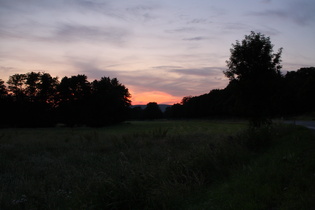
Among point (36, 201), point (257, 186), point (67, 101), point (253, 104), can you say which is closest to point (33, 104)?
point (67, 101)

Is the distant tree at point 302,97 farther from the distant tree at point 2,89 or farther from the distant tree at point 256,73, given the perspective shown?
the distant tree at point 2,89

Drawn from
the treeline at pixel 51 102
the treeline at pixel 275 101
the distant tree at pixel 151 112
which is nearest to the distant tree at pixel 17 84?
the treeline at pixel 51 102

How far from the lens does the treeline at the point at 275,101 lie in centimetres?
2191

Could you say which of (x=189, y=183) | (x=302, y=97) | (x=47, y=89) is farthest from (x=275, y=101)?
(x=47, y=89)

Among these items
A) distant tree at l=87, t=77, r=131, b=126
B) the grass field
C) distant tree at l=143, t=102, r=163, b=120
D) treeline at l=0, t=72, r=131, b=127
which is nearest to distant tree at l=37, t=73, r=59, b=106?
treeline at l=0, t=72, r=131, b=127

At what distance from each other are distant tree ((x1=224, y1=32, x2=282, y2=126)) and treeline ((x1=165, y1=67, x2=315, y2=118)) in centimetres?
14

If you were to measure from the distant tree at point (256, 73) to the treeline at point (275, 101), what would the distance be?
137 millimetres

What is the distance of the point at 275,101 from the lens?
21500 mm

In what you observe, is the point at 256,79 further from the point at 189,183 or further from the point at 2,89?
the point at 2,89

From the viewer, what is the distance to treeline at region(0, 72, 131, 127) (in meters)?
62.4

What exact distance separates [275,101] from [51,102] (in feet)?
193

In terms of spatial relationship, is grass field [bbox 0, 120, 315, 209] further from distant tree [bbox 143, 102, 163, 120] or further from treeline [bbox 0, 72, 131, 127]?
distant tree [bbox 143, 102, 163, 120]

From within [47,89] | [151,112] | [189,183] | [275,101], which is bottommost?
[189,183]

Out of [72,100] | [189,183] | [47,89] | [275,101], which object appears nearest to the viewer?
[189,183]
